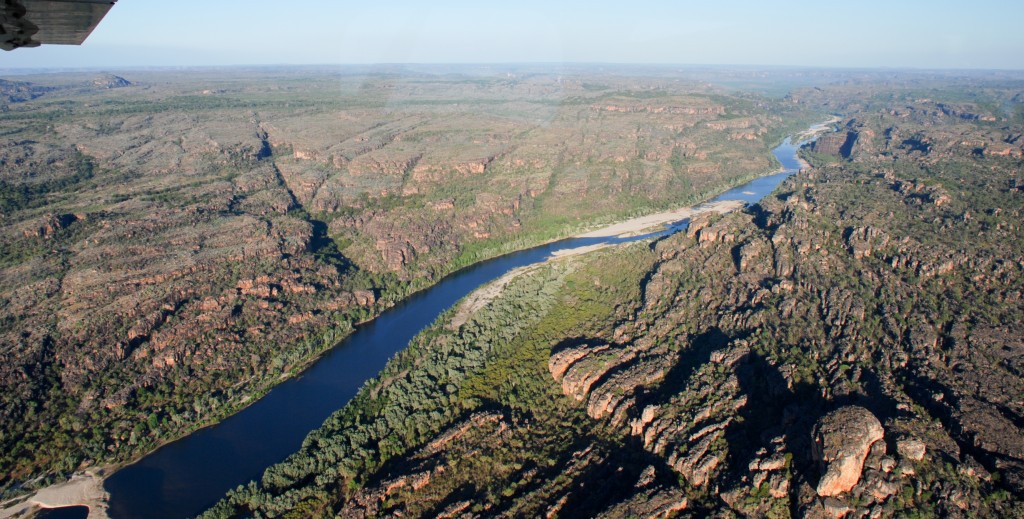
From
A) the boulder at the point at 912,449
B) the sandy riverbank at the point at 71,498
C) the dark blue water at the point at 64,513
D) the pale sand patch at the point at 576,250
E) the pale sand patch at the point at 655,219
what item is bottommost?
the dark blue water at the point at 64,513

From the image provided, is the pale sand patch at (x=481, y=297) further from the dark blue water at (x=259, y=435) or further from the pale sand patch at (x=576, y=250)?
the pale sand patch at (x=576, y=250)

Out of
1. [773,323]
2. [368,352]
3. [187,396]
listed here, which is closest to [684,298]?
A: [773,323]

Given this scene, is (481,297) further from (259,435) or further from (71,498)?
(71,498)

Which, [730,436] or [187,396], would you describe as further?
[187,396]

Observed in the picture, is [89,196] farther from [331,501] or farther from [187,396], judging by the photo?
[331,501]

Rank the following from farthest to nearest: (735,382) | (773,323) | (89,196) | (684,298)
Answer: (89,196) < (684,298) < (773,323) < (735,382)

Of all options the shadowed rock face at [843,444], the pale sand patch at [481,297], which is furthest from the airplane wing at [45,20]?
the pale sand patch at [481,297]

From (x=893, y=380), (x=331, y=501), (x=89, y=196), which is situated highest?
(x=89, y=196)

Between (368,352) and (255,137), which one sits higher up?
(255,137)
